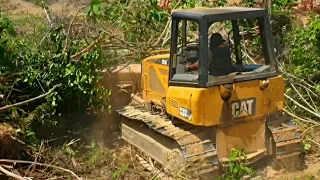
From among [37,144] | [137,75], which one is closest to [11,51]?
[37,144]

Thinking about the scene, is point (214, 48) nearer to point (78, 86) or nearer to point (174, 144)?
point (174, 144)

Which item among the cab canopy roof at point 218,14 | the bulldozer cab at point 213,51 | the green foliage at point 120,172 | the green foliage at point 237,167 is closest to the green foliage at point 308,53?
the bulldozer cab at point 213,51

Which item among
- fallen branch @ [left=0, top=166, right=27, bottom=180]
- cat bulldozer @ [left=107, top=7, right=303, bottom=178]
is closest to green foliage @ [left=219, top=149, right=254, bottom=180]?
cat bulldozer @ [left=107, top=7, right=303, bottom=178]

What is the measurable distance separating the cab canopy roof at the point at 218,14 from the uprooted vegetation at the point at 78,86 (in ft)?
7.44

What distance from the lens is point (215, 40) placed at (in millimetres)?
7035

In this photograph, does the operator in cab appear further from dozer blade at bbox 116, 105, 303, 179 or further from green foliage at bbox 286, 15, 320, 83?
green foliage at bbox 286, 15, 320, 83

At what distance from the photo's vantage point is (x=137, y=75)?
957 cm

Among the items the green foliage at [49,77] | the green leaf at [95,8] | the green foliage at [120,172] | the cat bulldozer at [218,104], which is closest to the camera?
the cat bulldozer at [218,104]

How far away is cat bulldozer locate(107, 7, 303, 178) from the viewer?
6891mm

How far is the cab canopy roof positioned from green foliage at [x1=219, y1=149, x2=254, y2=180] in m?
1.59

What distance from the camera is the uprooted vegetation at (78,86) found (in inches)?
315

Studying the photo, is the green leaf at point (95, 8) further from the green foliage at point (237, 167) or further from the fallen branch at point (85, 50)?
the green foliage at point (237, 167)

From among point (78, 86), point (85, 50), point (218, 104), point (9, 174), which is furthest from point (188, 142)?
point (85, 50)

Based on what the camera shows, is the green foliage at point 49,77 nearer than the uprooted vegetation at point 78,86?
No
